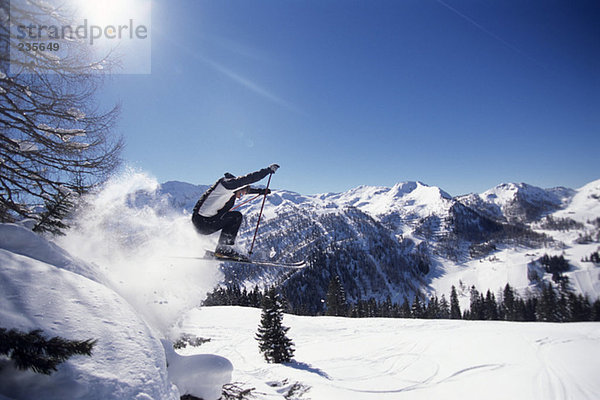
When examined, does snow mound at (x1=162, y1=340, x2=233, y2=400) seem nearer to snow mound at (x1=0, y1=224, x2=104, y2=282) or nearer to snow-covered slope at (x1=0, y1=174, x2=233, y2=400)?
snow-covered slope at (x1=0, y1=174, x2=233, y2=400)

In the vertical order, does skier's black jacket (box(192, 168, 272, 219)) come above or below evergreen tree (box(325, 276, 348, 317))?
above

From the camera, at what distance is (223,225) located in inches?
373

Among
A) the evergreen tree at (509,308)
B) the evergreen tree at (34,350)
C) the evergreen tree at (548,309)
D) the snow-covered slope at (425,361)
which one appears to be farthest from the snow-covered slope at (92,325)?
the evergreen tree at (509,308)

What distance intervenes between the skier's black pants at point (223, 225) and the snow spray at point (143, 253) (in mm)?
1930

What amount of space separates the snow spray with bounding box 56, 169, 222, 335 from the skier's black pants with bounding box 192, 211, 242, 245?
193 cm

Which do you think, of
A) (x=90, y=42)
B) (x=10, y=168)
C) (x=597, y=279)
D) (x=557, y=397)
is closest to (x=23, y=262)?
(x=10, y=168)

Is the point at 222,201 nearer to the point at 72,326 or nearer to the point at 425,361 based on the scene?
the point at 72,326

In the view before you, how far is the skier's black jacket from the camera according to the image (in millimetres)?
8766

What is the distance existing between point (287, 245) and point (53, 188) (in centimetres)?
18103

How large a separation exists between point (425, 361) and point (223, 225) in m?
15.7

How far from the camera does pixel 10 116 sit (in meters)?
5.32

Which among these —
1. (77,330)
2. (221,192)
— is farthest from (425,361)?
(77,330)

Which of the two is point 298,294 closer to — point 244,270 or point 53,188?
point 244,270

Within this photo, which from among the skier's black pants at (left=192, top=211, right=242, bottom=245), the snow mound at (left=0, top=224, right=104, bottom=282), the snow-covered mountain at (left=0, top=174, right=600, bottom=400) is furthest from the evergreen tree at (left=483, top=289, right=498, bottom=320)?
the snow mound at (left=0, top=224, right=104, bottom=282)
